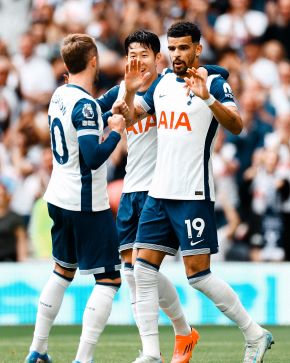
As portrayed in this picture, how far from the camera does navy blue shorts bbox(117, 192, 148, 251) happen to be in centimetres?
772

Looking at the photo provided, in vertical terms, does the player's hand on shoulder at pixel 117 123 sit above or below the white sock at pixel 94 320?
above

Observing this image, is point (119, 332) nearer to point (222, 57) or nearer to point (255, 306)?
point (255, 306)

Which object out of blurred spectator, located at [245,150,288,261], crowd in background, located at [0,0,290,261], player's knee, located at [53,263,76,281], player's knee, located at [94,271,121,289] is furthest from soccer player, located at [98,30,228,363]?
blurred spectator, located at [245,150,288,261]

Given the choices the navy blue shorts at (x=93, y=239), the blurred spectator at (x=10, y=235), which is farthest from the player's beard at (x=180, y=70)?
the blurred spectator at (x=10, y=235)

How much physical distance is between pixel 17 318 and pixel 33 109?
13.1 feet

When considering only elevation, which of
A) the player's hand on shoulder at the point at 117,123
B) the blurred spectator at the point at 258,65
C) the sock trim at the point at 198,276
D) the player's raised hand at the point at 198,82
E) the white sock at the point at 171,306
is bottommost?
the white sock at the point at 171,306

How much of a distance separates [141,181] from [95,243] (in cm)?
100

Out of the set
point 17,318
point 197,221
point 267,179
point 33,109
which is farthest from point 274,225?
point 197,221

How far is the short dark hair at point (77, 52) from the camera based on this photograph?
6902 millimetres

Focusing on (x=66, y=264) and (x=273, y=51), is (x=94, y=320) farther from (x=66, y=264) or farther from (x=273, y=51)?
(x=273, y=51)

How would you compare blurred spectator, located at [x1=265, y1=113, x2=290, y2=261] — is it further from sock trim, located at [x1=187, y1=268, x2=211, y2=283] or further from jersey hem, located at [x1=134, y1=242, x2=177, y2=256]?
sock trim, located at [x1=187, y1=268, x2=211, y2=283]

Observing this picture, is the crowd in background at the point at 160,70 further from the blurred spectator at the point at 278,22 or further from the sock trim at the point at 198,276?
the sock trim at the point at 198,276

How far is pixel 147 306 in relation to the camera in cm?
699

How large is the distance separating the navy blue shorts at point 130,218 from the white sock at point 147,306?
72cm
